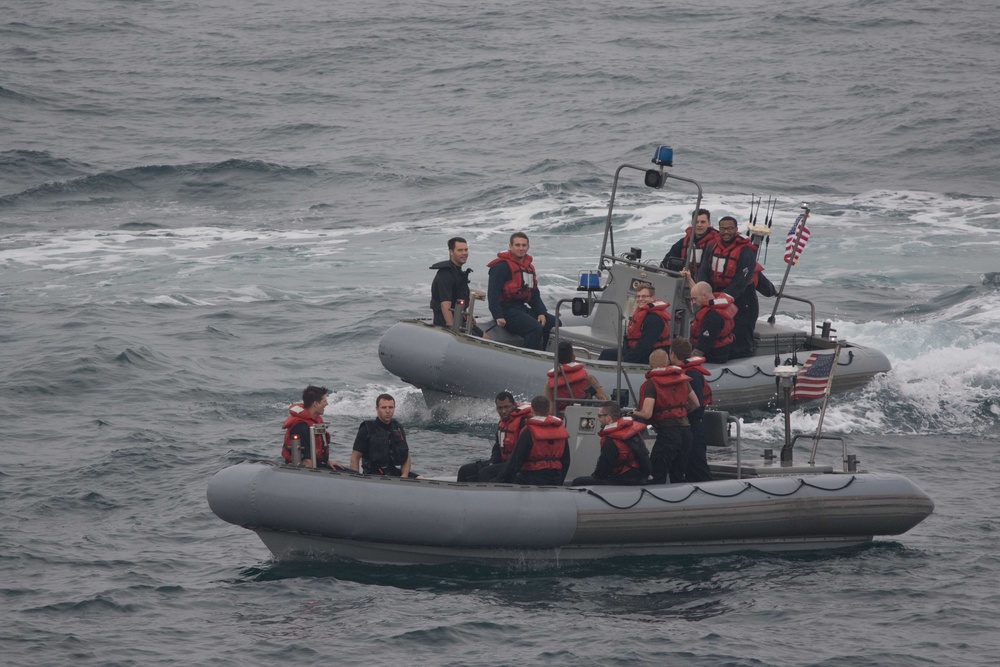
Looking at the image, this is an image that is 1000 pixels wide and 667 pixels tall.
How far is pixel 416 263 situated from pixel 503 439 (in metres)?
10.9

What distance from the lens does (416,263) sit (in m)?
20.7

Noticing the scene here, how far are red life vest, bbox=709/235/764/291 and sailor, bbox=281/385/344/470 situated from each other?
5223 mm

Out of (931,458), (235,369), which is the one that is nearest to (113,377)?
(235,369)

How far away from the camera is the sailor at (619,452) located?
973cm

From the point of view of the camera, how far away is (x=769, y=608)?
8.95 metres

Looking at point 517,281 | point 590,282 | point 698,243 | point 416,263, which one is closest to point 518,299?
point 517,281

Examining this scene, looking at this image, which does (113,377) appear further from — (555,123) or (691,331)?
(555,123)

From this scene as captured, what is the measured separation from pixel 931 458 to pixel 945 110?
1795 centimetres

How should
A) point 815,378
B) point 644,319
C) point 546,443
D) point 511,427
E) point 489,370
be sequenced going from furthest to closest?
point 489,370
point 644,319
point 815,378
point 511,427
point 546,443

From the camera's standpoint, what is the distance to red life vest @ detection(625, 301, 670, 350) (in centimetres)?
1237

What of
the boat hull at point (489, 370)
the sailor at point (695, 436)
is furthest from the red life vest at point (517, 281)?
the sailor at point (695, 436)

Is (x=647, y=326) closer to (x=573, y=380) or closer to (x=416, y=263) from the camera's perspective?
(x=573, y=380)

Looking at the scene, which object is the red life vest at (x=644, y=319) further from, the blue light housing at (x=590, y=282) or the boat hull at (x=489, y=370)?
the blue light housing at (x=590, y=282)

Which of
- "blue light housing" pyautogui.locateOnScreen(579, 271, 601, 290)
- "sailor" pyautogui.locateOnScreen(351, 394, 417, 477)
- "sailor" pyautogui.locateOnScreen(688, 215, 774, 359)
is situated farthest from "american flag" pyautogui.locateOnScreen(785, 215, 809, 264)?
"sailor" pyautogui.locateOnScreen(351, 394, 417, 477)
